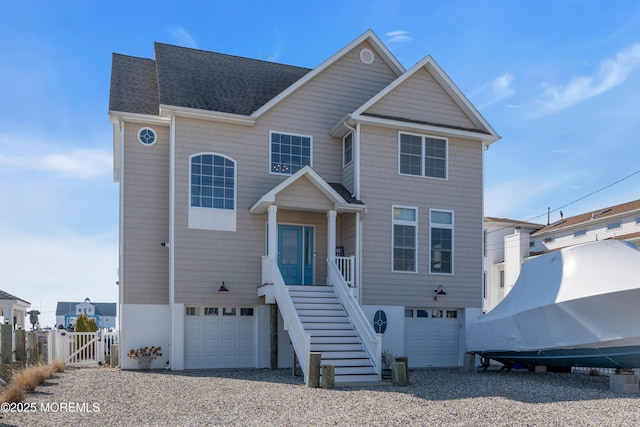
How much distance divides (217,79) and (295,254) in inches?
233

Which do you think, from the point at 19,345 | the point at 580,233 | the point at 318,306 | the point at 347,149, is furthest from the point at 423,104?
the point at 580,233

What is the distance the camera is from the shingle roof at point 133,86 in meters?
15.7

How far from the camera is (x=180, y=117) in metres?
15.3

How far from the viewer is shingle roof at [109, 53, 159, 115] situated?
51.6ft

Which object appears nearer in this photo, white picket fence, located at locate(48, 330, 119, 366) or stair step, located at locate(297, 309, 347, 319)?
stair step, located at locate(297, 309, 347, 319)

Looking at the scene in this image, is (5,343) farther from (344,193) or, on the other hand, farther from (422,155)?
(422,155)

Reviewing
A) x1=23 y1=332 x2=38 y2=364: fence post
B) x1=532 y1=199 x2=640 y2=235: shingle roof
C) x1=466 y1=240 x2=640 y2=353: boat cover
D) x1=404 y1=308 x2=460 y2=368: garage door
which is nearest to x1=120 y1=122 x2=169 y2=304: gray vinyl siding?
x1=23 y1=332 x2=38 y2=364: fence post

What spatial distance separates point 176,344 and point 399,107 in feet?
29.5

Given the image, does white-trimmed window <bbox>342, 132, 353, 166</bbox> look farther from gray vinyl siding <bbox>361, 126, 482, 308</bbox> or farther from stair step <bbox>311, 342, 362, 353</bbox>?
stair step <bbox>311, 342, 362, 353</bbox>

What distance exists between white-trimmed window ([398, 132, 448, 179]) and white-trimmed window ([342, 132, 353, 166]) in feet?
4.61

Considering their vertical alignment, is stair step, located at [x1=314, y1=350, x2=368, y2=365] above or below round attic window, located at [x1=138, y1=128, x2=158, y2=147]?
below

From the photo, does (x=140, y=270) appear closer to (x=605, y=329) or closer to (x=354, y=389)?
(x=354, y=389)

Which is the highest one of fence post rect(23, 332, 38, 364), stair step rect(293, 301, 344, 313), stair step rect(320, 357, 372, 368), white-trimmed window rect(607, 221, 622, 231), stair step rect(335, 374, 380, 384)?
white-trimmed window rect(607, 221, 622, 231)

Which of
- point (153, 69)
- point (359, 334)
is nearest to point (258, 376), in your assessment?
point (359, 334)
